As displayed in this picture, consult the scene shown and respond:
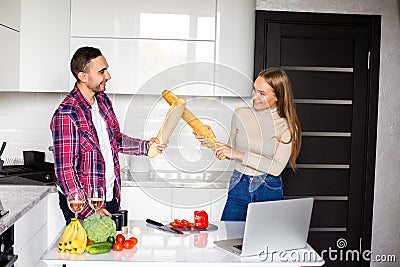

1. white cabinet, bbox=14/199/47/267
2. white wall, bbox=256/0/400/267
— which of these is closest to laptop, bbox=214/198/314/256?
white cabinet, bbox=14/199/47/267

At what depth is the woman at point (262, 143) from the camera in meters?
2.89

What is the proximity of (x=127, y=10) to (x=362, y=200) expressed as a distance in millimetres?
2089

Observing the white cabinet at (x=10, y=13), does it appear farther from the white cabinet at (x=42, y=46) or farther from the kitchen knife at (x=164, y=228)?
the kitchen knife at (x=164, y=228)

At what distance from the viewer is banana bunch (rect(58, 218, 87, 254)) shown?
245cm

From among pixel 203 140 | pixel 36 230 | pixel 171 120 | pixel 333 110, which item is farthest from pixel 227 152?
pixel 333 110

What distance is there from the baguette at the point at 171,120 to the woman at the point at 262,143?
12 cm

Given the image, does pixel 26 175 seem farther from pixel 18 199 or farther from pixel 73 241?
pixel 73 241

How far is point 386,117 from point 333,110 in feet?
1.25

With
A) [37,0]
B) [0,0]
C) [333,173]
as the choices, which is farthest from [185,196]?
[333,173]

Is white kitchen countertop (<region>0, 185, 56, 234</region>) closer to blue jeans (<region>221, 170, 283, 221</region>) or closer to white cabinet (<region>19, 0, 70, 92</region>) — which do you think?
white cabinet (<region>19, 0, 70, 92</region>)

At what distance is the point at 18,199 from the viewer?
347 cm

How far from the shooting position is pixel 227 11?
4.28 meters

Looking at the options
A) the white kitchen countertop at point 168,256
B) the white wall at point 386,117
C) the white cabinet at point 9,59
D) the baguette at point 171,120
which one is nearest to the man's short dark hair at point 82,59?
the white cabinet at point 9,59

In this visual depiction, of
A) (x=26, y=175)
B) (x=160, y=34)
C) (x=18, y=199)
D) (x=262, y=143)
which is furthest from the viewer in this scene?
(x=160, y=34)
